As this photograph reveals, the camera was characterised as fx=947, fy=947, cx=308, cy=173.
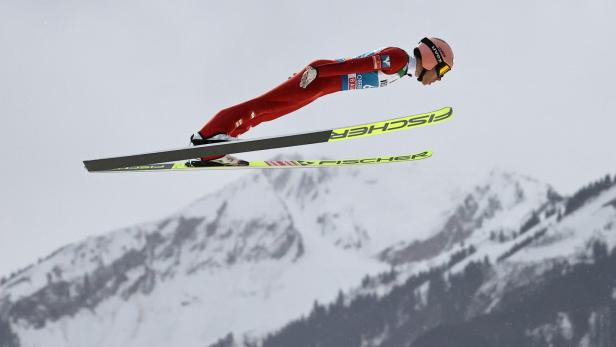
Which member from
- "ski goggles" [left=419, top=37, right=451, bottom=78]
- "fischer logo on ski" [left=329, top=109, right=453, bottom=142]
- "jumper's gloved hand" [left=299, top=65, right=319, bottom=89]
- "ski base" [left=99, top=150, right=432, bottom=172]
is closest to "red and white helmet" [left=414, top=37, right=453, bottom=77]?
"ski goggles" [left=419, top=37, right=451, bottom=78]

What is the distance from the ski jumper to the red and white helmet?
0.90ft

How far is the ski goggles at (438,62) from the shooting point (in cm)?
1518

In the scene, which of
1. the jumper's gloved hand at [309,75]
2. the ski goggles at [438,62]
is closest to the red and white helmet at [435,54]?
the ski goggles at [438,62]

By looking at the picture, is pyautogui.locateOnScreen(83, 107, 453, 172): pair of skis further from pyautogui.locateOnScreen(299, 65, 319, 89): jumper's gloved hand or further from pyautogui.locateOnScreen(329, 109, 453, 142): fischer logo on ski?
pyautogui.locateOnScreen(299, 65, 319, 89): jumper's gloved hand

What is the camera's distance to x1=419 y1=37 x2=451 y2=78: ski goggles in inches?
598

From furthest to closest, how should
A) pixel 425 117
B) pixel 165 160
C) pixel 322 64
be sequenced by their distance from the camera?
pixel 425 117, pixel 322 64, pixel 165 160

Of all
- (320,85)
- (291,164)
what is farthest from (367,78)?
(291,164)

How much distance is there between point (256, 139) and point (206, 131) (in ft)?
3.23

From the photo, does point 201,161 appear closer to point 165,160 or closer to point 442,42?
point 165,160

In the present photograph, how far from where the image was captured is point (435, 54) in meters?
15.2

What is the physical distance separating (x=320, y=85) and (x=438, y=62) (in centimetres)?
196

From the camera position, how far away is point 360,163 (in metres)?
18.2

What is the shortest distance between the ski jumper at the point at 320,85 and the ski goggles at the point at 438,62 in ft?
1.52

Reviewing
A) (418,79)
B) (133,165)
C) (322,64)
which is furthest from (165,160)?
(418,79)
